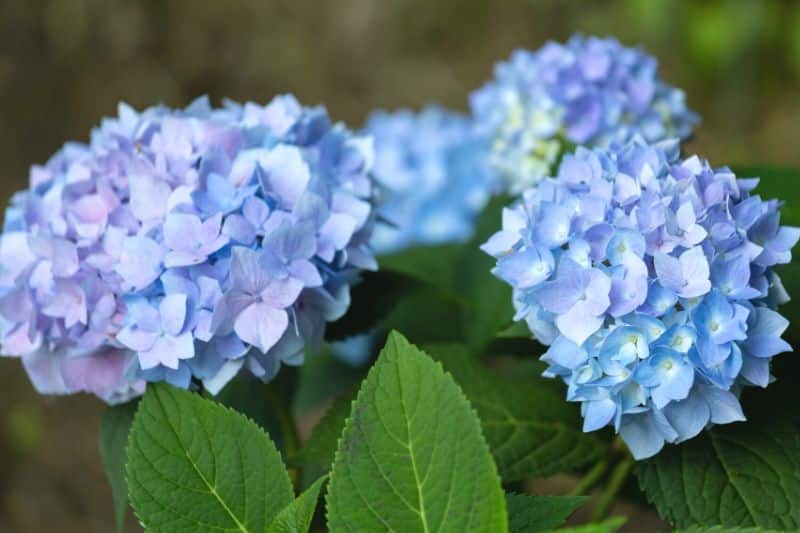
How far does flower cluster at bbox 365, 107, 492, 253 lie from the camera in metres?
1.70

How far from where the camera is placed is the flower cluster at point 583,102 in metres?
1.19

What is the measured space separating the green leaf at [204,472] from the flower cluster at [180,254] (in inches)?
2.5

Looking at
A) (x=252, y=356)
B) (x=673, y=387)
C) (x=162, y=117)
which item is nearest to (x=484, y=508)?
(x=673, y=387)

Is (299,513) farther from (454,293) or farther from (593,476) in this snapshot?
(454,293)

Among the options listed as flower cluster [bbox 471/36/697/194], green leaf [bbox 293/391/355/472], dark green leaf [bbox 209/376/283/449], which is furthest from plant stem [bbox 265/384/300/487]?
flower cluster [bbox 471/36/697/194]

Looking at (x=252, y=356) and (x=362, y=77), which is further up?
(x=362, y=77)

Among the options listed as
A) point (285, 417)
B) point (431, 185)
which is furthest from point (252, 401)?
point (431, 185)

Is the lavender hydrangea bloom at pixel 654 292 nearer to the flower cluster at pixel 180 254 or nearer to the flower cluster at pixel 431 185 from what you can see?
the flower cluster at pixel 180 254

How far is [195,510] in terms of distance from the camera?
75 cm

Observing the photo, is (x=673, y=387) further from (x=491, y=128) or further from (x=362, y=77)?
(x=362, y=77)

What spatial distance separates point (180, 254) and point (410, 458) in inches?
10.4

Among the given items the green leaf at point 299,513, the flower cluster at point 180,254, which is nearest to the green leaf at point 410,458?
the green leaf at point 299,513

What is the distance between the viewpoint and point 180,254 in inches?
32.3

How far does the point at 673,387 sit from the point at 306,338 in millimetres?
309
